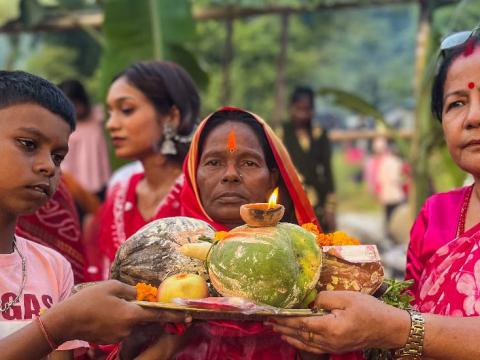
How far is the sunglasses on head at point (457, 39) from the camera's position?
2.85 metres

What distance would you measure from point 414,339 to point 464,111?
31.9 inches

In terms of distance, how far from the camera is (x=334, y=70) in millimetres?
30688

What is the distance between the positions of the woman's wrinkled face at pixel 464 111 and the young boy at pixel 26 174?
4.03 ft

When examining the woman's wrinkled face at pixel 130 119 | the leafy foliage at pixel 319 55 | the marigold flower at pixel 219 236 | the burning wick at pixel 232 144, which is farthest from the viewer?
the leafy foliage at pixel 319 55

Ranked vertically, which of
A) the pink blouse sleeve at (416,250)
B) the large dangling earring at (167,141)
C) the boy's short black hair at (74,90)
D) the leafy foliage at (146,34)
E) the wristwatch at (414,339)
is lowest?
the wristwatch at (414,339)

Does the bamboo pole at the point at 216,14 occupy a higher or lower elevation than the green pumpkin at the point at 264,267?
higher

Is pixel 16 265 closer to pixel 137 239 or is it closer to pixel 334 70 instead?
pixel 137 239

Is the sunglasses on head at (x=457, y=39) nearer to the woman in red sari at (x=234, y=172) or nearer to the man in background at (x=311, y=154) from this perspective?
the woman in red sari at (x=234, y=172)

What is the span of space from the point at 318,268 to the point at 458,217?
33.9 inches

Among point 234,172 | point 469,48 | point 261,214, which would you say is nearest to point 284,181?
point 234,172

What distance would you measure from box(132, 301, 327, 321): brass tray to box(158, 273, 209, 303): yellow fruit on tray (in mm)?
57

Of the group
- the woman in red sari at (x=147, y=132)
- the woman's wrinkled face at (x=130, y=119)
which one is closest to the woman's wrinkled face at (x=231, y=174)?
the woman in red sari at (x=147, y=132)

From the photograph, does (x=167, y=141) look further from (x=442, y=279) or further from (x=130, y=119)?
(x=442, y=279)

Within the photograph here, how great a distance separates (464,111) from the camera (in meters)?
2.77
